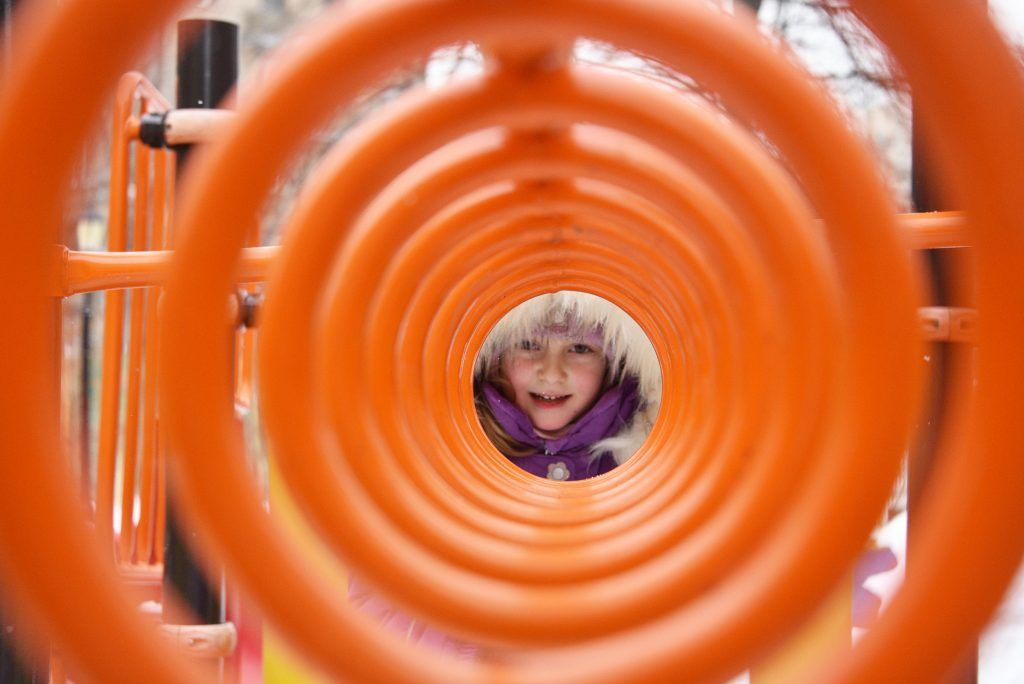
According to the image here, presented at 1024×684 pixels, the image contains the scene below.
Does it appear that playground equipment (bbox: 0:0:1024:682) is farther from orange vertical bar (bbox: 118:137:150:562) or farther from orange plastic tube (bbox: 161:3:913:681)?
orange vertical bar (bbox: 118:137:150:562)

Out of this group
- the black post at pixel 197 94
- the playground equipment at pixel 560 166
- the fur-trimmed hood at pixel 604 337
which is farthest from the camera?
the fur-trimmed hood at pixel 604 337

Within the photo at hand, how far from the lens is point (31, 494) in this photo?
1.47 feet

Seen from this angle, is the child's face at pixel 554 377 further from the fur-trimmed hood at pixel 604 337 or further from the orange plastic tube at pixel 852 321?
the orange plastic tube at pixel 852 321

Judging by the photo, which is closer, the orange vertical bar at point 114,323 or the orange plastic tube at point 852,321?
the orange plastic tube at point 852,321

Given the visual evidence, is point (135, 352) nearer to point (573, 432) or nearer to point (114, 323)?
point (114, 323)

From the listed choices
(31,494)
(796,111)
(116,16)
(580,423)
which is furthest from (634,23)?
(580,423)

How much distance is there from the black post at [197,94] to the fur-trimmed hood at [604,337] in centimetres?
81

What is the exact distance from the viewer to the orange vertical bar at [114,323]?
1.59m

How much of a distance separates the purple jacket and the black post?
928mm

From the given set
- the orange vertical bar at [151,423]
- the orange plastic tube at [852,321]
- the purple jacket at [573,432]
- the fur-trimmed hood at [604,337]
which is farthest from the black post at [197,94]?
the orange plastic tube at [852,321]

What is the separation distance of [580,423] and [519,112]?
1.78 meters

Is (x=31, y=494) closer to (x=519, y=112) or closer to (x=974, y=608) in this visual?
(x=519, y=112)

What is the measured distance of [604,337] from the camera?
7.22 ft

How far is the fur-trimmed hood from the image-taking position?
2141mm
